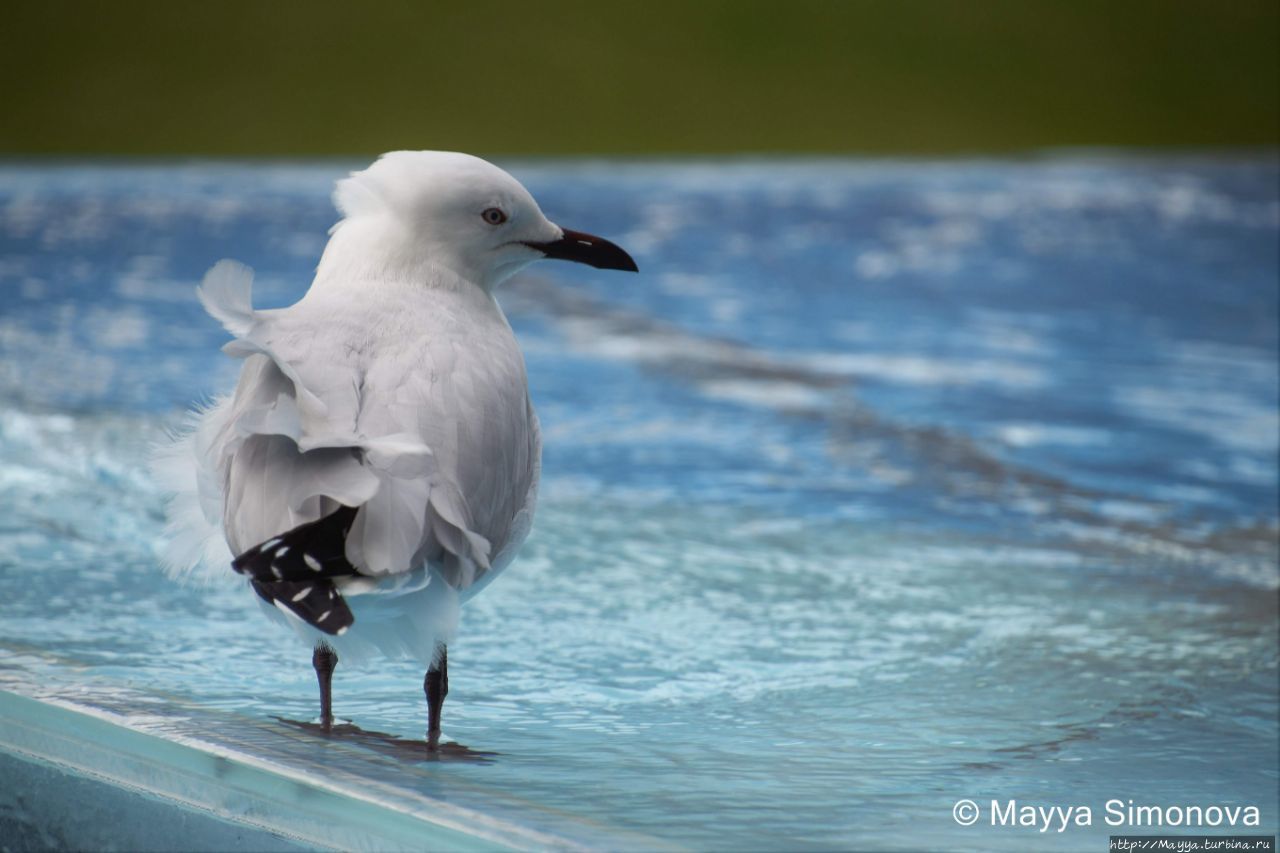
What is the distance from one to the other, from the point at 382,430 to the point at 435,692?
0.85 feet

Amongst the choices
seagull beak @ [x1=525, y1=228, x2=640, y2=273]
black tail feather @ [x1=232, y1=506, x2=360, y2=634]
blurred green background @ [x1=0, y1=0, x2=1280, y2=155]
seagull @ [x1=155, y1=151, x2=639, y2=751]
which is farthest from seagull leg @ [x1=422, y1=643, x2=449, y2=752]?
blurred green background @ [x1=0, y1=0, x2=1280, y2=155]

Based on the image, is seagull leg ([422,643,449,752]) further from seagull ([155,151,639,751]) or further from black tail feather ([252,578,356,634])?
black tail feather ([252,578,356,634])

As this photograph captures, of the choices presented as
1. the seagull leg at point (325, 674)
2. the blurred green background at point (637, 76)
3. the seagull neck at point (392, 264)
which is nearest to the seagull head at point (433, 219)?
the seagull neck at point (392, 264)

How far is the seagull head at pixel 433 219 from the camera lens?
3.93 ft

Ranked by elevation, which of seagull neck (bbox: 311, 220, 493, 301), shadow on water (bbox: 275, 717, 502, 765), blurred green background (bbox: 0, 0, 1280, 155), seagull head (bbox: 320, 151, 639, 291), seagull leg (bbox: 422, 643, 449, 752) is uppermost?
blurred green background (bbox: 0, 0, 1280, 155)

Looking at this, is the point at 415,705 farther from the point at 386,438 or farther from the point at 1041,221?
the point at 1041,221

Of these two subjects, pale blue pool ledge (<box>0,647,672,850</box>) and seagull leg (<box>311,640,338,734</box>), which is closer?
pale blue pool ledge (<box>0,647,672,850</box>)

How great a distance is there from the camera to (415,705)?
137cm

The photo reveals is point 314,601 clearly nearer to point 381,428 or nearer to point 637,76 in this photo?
point 381,428

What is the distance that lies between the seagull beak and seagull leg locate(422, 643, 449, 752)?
0.34 metres

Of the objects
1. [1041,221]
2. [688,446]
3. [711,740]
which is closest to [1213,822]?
[711,740]

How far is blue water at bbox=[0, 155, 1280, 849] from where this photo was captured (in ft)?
4.31

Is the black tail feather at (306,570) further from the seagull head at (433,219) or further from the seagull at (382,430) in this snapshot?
the seagull head at (433,219)

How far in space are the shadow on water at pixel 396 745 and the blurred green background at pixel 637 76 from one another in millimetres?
4675
